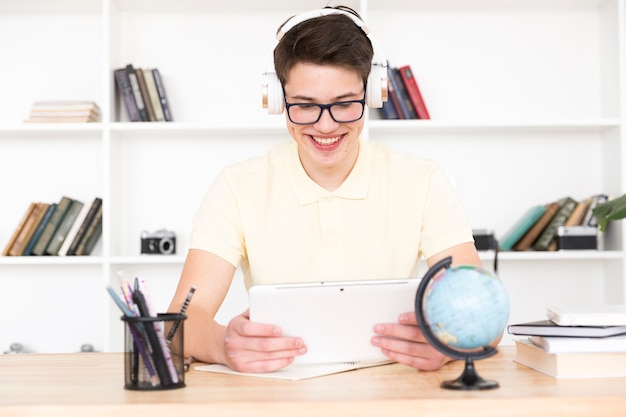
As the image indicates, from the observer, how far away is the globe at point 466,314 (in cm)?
123

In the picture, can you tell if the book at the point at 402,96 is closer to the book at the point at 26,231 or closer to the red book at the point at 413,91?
the red book at the point at 413,91

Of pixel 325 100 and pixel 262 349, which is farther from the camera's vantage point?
pixel 325 100

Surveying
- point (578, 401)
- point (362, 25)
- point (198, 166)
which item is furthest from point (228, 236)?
point (198, 166)

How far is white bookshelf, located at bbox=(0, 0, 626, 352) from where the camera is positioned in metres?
3.64

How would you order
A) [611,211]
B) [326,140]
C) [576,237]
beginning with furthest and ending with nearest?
[576,237]
[611,211]
[326,140]

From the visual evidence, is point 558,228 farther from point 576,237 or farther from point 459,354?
point 459,354

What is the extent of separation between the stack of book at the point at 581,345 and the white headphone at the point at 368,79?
2.18ft

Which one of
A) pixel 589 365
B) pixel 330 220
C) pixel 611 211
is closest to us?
pixel 589 365

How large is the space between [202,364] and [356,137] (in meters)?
0.67

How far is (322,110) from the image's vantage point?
186 centimetres

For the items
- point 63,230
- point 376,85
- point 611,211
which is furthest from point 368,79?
point 63,230

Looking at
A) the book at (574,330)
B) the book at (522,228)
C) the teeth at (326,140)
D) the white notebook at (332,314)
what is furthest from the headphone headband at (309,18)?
the book at (522,228)

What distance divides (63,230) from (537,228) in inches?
76.3

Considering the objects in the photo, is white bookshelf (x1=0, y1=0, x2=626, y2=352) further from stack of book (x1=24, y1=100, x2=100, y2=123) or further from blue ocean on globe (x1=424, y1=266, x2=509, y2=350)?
blue ocean on globe (x1=424, y1=266, x2=509, y2=350)
